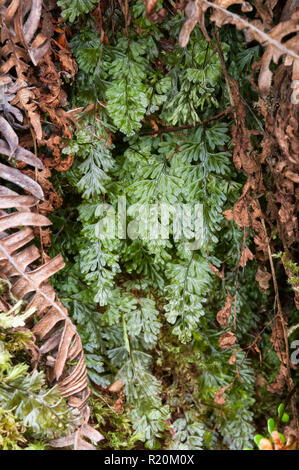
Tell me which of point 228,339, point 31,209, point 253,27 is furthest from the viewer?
point 228,339

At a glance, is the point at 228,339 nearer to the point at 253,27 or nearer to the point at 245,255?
the point at 245,255

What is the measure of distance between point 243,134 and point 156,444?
1.12 meters

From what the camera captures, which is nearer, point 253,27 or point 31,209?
point 253,27

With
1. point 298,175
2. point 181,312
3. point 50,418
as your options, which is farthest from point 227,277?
point 50,418

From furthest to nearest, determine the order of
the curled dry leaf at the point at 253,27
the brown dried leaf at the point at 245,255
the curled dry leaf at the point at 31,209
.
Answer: the brown dried leaf at the point at 245,255
the curled dry leaf at the point at 31,209
the curled dry leaf at the point at 253,27

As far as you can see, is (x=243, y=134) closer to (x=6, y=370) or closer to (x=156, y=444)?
(x=6, y=370)

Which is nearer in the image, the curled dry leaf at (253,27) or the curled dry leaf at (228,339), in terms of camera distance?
the curled dry leaf at (253,27)
